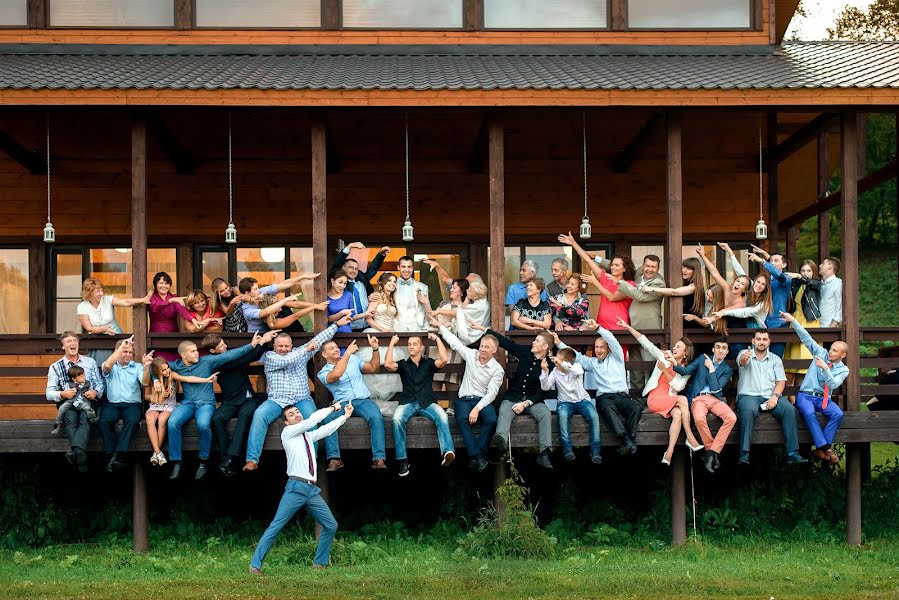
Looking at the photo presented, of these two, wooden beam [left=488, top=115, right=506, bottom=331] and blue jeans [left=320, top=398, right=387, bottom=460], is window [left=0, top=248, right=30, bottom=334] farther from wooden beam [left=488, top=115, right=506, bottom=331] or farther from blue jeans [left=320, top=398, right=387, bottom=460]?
wooden beam [left=488, top=115, right=506, bottom=331]

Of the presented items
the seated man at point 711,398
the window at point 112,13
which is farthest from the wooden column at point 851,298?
the window at point 112,13

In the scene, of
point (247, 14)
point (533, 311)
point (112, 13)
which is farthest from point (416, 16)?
point (533, 311)

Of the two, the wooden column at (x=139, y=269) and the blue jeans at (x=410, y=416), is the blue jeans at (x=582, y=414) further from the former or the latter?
the wooden column at (x=139, y=269)

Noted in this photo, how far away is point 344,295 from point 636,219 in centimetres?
558

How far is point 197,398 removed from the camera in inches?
508

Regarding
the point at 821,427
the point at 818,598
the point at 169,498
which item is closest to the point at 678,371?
the point at 821,427

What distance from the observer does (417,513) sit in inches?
579

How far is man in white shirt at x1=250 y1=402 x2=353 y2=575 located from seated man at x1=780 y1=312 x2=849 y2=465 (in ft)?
16.3

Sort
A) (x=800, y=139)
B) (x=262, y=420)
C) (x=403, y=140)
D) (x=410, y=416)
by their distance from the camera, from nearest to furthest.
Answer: (x=262, y=420) → (x=410, y=416) → (x=800, y=139) → (x=403, y=140)

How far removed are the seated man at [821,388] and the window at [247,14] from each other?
300 inches

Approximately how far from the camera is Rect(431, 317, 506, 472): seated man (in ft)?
42.0

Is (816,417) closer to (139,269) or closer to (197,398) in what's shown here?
(197,398)

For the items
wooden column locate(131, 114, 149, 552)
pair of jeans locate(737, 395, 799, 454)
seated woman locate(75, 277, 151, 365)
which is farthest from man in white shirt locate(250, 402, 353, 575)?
A: pair of jeans locate(737, 395, 799, 454)

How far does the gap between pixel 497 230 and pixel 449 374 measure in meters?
1.70
